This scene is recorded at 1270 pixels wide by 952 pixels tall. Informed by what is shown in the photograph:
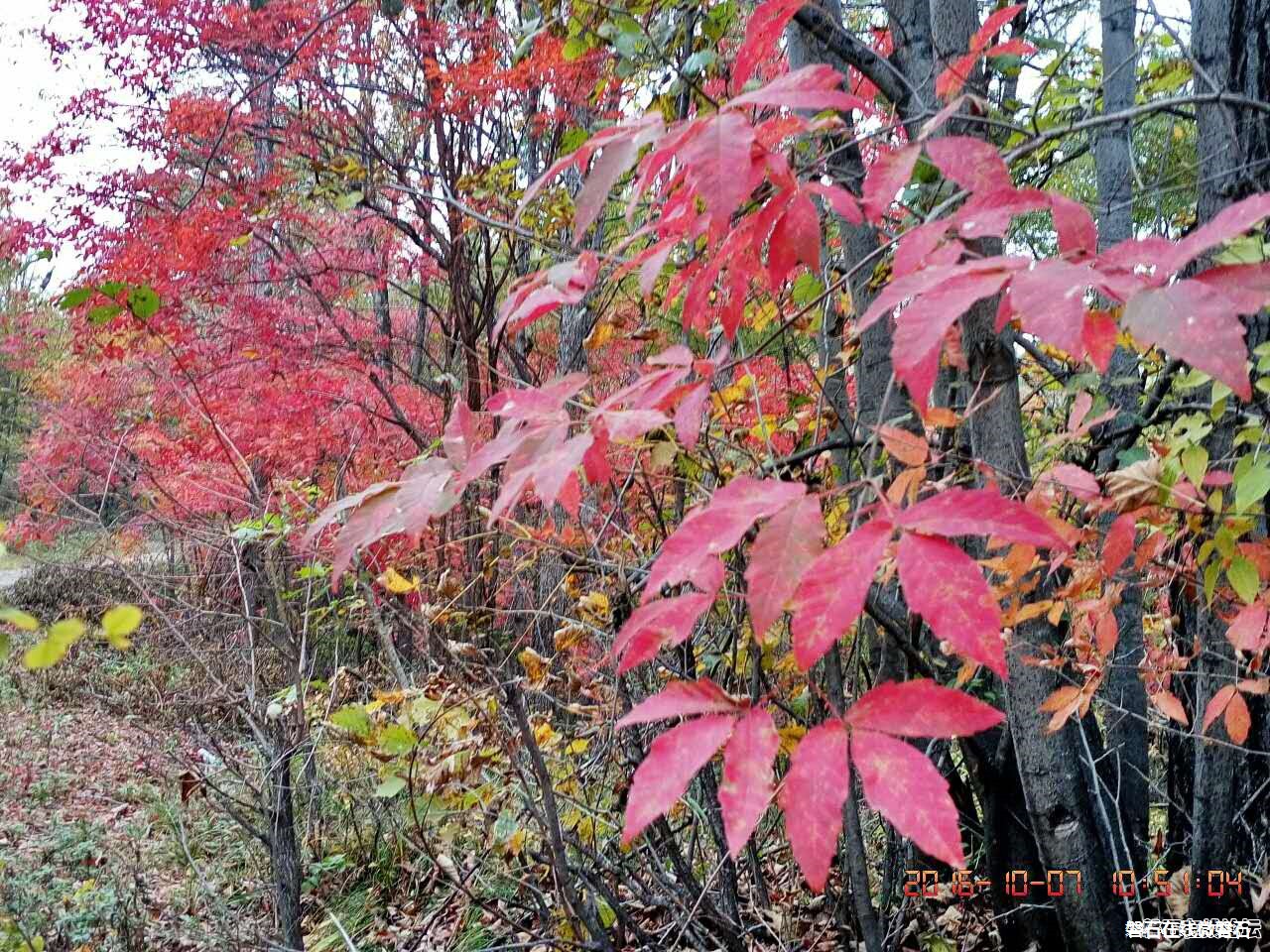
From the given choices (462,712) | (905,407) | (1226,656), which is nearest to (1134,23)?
(905,407)

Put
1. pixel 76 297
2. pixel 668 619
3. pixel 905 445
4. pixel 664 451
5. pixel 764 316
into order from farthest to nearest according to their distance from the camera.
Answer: pixel 764 316 → pixel 76 297 → pixel 664 451 → pixel 905 445 → pixel 668 619

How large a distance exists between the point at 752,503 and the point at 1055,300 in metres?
0.28

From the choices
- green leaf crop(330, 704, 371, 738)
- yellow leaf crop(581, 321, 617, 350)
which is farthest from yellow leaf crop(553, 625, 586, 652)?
yellow leaf crop(581, 321, 617, 350)

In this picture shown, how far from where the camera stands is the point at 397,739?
1950 millimetres

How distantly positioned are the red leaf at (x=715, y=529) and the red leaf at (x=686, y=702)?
11 cm

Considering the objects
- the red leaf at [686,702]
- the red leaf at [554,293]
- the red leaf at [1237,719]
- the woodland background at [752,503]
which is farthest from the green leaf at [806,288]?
the red leaf at [686,702]

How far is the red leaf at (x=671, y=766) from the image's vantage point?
65 centimetres

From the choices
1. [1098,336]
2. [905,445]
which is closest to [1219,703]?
[905,445]

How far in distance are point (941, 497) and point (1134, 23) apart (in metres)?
3.46

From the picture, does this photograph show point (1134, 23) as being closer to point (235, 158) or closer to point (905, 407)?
point (905, 407)

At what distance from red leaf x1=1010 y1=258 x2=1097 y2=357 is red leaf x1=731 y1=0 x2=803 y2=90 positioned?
21.3 inches

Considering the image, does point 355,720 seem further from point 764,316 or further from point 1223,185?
point 1223,185

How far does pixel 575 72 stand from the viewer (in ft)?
16.0

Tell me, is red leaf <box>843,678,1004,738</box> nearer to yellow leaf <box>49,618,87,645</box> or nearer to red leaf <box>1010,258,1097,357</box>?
red leaf <box>1010,258,1097,357</box>
